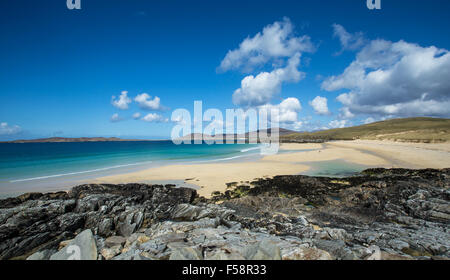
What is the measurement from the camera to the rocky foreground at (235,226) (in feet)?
16.4

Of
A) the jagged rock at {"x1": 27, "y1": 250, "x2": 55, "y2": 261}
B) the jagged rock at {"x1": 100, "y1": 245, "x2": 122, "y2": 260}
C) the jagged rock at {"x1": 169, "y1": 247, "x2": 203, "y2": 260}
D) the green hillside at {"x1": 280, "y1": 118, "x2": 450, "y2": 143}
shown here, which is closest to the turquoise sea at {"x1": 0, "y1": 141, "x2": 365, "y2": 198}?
the jagged rock at {"x1": 27, "y1": 250, "x2": 55, "y2": 261}

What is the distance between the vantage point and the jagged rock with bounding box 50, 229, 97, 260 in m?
5.10

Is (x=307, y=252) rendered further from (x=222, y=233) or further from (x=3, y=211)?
(x=3, y=211)

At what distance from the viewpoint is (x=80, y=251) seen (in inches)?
209

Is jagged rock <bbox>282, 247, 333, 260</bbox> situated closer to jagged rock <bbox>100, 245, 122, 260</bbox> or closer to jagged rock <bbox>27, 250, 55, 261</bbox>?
jagged rock <bbox>100, 245, 122, 260</bbox>

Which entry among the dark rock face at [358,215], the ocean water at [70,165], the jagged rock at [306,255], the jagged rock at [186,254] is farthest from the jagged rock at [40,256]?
the ocean water at [70,165]

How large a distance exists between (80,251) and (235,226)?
5419 mm

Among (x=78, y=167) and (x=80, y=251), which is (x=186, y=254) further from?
(x=78, y=167)

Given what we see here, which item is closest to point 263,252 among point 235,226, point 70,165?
point 235,226

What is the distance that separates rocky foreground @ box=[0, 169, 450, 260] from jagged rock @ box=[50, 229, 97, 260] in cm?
3
